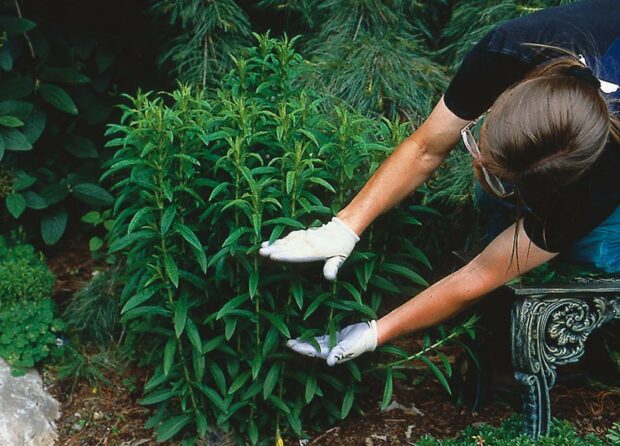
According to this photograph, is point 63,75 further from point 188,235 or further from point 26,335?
point 188,235

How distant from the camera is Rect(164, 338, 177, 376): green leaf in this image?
262cm

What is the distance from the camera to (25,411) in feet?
10.2

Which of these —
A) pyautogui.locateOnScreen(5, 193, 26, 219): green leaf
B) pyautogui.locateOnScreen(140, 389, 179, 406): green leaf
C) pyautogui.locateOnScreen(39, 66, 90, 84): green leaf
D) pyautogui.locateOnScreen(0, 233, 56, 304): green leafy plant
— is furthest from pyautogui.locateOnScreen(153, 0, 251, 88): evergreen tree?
pyautogui.locateOnScreen(140, 389, 179, 406): green leaf

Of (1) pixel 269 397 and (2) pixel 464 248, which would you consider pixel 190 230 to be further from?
(2) pixel 464 248

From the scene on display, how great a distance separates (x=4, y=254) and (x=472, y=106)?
2.29 metres

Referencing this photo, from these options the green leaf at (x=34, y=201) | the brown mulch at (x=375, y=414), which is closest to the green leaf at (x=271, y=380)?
the brown mulch at (x=375, y=414)

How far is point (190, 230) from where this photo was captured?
2523 mm

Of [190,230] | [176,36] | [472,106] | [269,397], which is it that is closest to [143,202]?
[190,230]

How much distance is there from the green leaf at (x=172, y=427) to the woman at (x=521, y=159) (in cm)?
51

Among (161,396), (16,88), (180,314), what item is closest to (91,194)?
(16,88)

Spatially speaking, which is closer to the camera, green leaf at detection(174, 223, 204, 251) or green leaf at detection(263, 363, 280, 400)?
green leaf at detection(174, 223, 204, 251)

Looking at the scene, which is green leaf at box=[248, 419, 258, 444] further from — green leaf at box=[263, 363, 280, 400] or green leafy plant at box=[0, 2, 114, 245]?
green leafy plant at box=[0, 2, 114, 245]

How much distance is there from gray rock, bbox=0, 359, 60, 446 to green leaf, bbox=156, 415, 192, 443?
1.69 ft

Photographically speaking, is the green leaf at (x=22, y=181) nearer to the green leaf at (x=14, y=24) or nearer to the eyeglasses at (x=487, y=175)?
the green leaf at (x=14, y=24)
